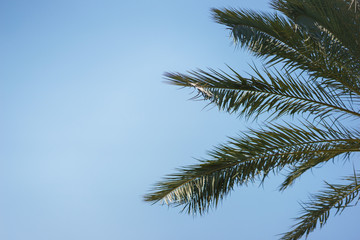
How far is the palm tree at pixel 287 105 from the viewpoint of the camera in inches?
232

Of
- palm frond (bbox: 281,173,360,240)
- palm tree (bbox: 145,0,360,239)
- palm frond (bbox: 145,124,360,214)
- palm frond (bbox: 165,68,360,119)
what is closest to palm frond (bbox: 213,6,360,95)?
palm tree (bbox: 145,0,360,239)

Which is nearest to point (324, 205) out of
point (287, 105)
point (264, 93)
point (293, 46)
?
point (287, 105)

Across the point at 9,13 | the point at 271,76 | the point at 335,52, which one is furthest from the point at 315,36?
the point at 9,13

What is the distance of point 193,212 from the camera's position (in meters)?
5.87

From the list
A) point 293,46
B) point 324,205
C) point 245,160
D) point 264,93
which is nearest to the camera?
point 245,160

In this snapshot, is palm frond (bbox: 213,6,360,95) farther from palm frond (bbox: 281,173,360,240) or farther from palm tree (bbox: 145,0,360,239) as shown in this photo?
palm frond (bbox: 281,173,360,240)

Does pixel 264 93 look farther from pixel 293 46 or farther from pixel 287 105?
pixel 293 46

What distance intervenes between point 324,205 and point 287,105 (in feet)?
4.80

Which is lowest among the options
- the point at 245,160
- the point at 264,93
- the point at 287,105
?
the point at 245,160

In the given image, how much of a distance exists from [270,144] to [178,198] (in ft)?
4.36

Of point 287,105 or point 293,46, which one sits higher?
point 293,46

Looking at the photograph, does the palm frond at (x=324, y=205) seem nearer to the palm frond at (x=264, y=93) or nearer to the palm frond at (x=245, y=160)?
the palm frond at (x=245, y=160)

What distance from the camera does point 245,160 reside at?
5.95 meters

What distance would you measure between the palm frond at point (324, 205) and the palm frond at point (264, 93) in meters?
0.99
